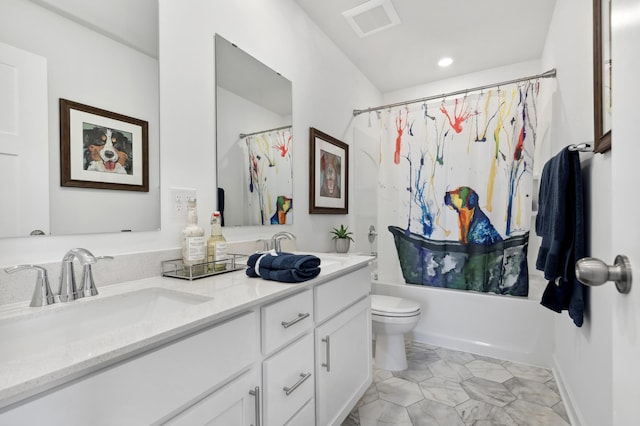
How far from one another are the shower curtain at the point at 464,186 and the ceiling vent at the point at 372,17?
64cm

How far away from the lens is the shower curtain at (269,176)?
174 centimetres

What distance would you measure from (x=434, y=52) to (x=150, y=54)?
92.7 inches

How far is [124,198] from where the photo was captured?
1.14m

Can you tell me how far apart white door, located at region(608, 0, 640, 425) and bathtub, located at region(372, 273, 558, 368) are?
200 centimetres

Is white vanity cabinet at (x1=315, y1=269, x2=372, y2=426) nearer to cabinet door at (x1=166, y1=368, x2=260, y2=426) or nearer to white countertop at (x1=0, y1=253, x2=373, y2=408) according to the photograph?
white countertop at (x1=0, y1=253, x2=373, y2=408)

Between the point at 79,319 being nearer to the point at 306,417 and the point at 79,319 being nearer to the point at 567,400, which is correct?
the point at 306,417

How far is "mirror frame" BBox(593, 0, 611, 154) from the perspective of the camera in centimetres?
115

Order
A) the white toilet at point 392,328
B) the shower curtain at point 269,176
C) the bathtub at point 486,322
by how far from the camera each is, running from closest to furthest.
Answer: the shower curtain at point 269,176
the white toilet at point 392,328
the bathtub at point 486,322

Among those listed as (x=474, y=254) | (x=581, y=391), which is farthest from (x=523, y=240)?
(x=581, y=391)

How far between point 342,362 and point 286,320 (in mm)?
555

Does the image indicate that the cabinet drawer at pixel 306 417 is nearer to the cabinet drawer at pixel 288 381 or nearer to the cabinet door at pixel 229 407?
the cabinet drawer at pixel 288 381

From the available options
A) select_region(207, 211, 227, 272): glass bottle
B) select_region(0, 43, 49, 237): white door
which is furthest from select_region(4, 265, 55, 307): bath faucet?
select_region(207, 211, 227, 272): glass bottle

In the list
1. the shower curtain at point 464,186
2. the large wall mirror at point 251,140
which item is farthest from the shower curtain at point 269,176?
the shower curtain at point 464,186

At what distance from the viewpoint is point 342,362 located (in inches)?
56.9
